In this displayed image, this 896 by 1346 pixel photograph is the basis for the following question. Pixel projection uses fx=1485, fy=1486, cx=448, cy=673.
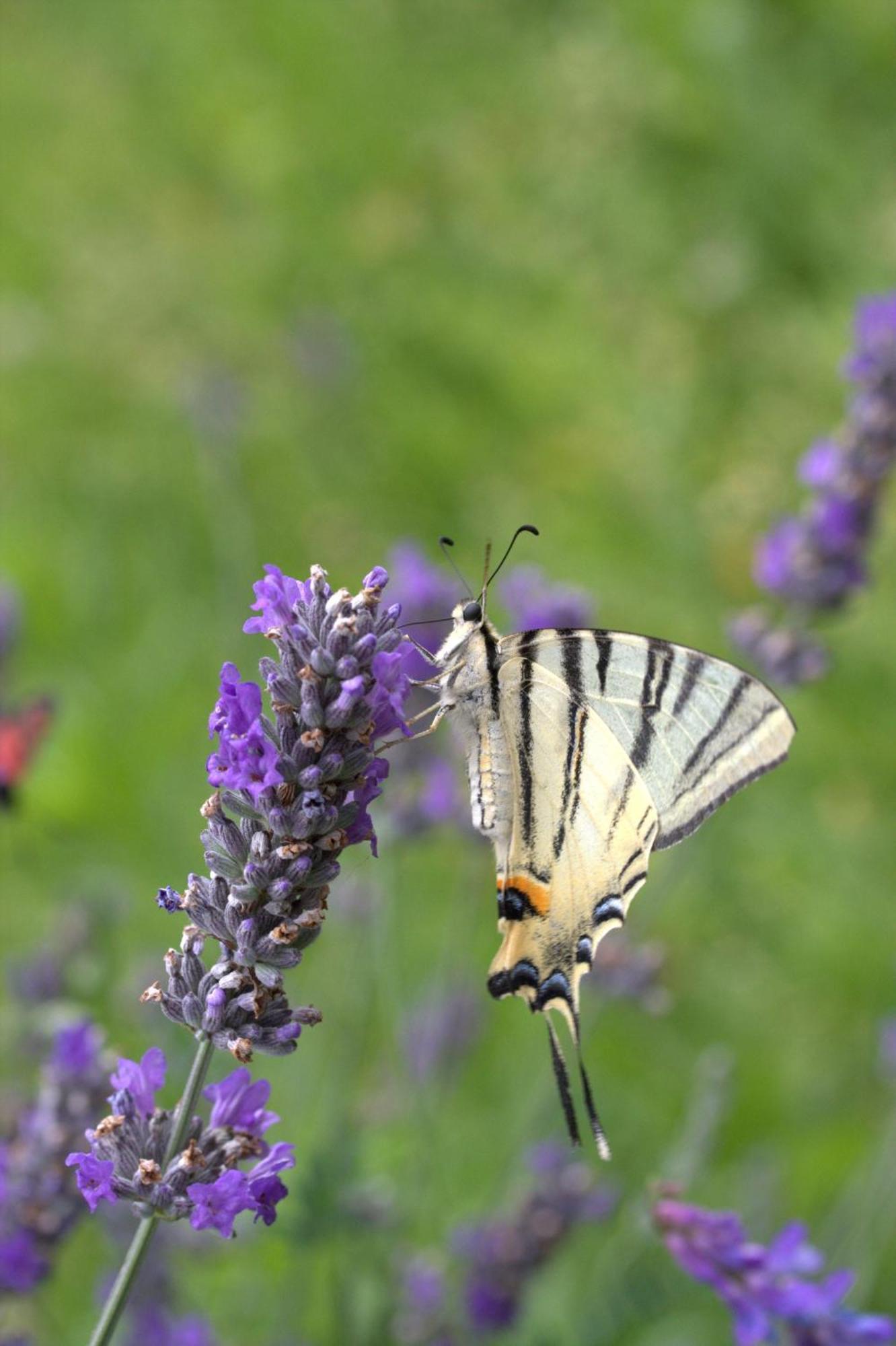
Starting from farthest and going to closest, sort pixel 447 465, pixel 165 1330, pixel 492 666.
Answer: pixel 447 465 < pixel 165 1330 < pixel 492 666

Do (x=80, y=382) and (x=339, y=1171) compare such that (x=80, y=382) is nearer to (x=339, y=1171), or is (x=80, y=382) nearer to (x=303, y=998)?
(x=303, y=998)

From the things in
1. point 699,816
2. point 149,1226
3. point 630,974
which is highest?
point 630,974

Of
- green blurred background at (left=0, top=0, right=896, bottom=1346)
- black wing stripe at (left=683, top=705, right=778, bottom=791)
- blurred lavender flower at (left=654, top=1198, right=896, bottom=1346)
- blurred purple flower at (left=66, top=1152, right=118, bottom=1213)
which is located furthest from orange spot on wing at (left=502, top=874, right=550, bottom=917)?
blurred purple flower at (left=66, top=1152, right=118, bottom=1213)

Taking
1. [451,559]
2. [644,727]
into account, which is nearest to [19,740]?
[451,559]

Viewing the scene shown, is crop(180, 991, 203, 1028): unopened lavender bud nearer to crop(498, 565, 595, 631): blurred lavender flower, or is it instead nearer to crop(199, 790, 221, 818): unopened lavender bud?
crop(199, 790, 221, 818): unopened lavender bud

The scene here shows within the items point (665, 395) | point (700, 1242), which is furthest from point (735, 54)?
point (700, 1242)

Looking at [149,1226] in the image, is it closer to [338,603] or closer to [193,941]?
[193,941]
